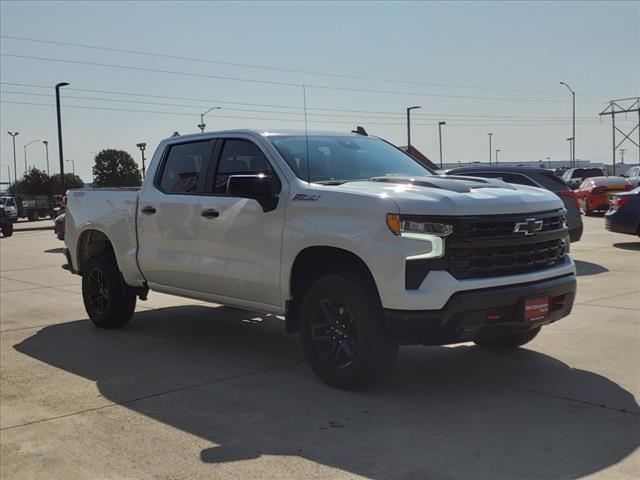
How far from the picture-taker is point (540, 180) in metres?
11.3

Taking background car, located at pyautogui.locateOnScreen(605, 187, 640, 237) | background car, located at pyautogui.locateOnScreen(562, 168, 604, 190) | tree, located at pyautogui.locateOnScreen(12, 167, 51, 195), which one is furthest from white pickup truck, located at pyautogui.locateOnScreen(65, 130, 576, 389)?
tree, located at pyautogui.locateOnScreen(12, 167, 51, 195)

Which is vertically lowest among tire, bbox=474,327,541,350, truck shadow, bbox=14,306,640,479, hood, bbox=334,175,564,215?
truck shadow, bbox=14,306,640,479

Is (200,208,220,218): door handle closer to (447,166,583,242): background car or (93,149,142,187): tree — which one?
(447,166,583,242): background car

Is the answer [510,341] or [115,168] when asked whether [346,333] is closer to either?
[510,341]

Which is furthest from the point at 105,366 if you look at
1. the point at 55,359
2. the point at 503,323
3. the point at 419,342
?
the point at 503,323

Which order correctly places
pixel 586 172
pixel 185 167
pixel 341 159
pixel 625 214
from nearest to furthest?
1. pixel 341 159
2. pixel 185 167
3. pixel 625 214
4. pixel 586 172

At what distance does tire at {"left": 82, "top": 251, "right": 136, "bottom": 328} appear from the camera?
7301 millimetres

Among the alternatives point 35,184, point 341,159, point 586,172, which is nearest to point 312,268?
point 341,159

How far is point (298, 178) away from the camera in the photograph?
5.29 m

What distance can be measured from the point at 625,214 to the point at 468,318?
10552 millimetres

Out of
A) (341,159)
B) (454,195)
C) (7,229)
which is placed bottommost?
(7,229)

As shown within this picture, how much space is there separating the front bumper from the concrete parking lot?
19.7 inches

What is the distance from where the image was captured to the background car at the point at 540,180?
10930 mm

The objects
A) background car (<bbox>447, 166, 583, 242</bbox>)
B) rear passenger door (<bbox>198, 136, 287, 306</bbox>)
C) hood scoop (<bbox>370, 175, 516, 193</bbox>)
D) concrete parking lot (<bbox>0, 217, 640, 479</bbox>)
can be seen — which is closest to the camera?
concrete parking lot (<bbox>0, 217, 640, 479</bbox>)
